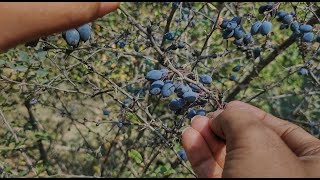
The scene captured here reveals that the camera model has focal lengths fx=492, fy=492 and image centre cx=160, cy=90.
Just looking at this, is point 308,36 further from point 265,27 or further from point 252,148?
point 252,148

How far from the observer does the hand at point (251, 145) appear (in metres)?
0.96

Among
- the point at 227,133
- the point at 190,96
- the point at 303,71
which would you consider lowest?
the point at 303,71

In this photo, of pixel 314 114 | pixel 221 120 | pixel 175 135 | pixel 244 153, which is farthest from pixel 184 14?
pixel 244 153

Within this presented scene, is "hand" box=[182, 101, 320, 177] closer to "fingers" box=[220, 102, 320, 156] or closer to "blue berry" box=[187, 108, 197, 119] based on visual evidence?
"fingers" box=[220, 102, 320, 156]

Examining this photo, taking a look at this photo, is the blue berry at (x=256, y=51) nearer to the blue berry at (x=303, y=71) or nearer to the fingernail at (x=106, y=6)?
the blue berry at (x=303, y=71)

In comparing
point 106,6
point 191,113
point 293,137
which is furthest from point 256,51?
point 106,6

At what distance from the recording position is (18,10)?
2.63 feet

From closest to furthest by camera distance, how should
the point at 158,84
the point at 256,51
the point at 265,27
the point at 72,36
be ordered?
the point at 72,36
the point at 158,84
the point at 265,27
the point at 256,51

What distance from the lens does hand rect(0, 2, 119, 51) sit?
80 centimetres

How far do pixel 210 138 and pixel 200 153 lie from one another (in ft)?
0.22

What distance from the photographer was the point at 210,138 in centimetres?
140

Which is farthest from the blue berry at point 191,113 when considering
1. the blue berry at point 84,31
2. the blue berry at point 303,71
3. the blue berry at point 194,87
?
the blue berry at point 303,71

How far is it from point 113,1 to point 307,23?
2016mm

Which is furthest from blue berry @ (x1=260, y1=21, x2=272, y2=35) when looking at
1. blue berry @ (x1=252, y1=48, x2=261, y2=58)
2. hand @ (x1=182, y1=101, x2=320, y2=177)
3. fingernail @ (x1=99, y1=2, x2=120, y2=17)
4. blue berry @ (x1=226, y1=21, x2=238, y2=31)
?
fingernail @ (x1=99, y1=2, x2=120, y2=17)
